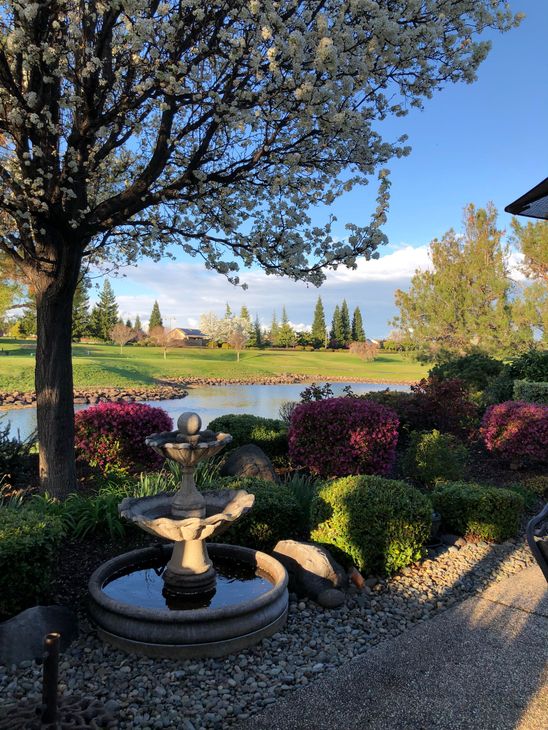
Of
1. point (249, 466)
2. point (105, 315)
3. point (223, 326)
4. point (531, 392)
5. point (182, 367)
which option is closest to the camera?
point (249, 466)

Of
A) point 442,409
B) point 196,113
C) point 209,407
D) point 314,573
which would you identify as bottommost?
point 209,407

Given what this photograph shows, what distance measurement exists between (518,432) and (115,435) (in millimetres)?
6033

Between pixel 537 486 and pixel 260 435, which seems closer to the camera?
pixel 537 486

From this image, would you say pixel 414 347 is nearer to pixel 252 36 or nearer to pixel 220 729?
pixel 252 36

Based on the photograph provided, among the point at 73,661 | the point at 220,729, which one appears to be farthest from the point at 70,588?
the point at 220,729

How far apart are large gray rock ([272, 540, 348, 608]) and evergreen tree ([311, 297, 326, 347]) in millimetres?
62099

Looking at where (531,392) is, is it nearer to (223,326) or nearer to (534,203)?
(534,203)

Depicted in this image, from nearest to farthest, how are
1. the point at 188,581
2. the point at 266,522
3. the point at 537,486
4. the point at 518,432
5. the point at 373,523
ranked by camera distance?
the point at 188,581, the point at 373,523, the point at 266,522, the point at 537,486, the point at 518,432

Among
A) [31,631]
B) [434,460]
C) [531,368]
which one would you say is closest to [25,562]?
[31,631]

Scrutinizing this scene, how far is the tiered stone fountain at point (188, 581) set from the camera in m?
3.49

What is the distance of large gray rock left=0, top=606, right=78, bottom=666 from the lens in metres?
3.33

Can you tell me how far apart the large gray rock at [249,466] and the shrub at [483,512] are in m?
2.06

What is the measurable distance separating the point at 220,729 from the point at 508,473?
715 cm

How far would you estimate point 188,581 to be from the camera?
414cm
